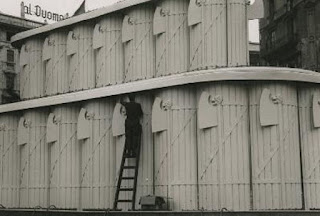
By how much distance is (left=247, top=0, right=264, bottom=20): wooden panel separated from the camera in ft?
62.3

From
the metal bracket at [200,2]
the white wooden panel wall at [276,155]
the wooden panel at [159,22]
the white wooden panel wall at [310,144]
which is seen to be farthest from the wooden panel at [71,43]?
the white wooden panel wall at [310,144]

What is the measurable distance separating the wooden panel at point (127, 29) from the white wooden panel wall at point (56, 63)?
3445mm

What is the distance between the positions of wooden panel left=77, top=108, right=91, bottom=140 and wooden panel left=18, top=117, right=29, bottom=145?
9.88 feet

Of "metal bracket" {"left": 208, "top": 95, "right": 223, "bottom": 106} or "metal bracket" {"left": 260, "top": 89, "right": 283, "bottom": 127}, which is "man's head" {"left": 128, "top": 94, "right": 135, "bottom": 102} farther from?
"metal bracket" {"left": 260, "top": 89, "right": 283, "bottom": 127}

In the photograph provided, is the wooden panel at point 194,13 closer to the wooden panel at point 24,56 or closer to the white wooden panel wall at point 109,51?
the white wooden panel wall at point 109,51

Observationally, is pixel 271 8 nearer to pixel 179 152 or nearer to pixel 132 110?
pixel 132 110

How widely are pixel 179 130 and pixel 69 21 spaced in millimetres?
7752

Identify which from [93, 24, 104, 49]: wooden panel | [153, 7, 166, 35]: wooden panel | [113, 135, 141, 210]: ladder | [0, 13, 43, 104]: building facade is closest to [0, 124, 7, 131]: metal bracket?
[93, 24, 104, 49]: wooden panel

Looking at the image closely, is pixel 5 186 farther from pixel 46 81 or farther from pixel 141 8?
pixel 141 8

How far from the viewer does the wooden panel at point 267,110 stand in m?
17.4

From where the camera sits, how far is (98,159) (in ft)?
66.4

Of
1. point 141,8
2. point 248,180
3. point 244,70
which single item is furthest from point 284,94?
point 141,8

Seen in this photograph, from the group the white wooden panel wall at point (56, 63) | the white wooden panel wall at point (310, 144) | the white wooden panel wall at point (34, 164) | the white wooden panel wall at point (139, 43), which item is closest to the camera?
the white wooden panel wall at point (310, 144)

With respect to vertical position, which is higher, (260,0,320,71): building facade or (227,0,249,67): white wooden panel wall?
(260,0,320,71): building facade
